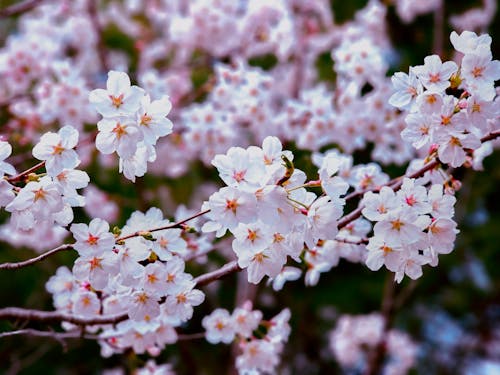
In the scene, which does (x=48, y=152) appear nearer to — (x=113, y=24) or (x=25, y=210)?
(x=25, y=210)

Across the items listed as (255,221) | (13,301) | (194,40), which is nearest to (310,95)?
(194,40)

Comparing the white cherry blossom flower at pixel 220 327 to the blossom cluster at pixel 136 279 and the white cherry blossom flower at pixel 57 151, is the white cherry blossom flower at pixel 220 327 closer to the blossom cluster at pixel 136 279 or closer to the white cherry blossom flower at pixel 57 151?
the blossom cluster at pixel 136 279

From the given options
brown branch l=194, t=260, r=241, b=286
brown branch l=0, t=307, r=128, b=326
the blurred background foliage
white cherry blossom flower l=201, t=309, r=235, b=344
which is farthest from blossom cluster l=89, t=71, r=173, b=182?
the blurred background foliage

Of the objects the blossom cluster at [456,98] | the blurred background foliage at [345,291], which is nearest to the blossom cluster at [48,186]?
the blossom cluster at [456,98]

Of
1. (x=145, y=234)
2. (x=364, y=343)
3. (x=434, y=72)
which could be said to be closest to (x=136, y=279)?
(x=145, y=234)

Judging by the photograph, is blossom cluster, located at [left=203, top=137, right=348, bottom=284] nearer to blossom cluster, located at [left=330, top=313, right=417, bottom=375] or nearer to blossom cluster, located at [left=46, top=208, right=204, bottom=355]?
blossom cluster, located at [left=46, top=208, right=204, bottom=355]

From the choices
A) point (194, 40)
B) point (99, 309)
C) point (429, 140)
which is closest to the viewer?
point (429, 140)
